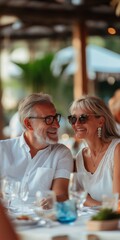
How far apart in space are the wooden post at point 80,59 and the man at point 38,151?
521 centimetres

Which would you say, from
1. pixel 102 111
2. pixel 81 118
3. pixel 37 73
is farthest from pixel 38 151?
pixel 37 73

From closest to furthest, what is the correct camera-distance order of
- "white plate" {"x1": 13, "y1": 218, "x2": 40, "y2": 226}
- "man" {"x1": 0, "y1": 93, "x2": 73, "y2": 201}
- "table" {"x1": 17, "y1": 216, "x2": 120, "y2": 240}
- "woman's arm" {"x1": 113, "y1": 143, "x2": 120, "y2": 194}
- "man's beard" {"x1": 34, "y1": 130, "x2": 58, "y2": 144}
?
"table" {"x1": 17, "y1": 216, "x2": 120, "y2": 240} → "white plate" {"x1": 13, "y1": 218, "x2": 40, "y2": 226} → "woman's arm" {"x1": 113, "y1": 143, "x2": 120, "y2": 194} → "man" {"x1": 0, "y1": 93, "x2": 73, "y2": 201} → "man's beard" {"x1": 34, "y1": 130, "x2": 58, "y2": 144}

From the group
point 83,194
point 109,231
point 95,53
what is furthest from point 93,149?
point 95,53

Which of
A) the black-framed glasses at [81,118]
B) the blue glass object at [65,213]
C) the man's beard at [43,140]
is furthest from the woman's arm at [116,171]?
the blue glass object at [65,213]

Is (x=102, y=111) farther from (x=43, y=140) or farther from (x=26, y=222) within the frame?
(x=26, y=222)

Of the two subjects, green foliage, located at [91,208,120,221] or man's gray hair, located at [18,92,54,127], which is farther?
man's gray hair, located at [18,92,54,127]

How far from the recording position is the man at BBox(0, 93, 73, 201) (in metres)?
3.13

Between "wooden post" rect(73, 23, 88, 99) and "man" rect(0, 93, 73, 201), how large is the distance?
205 inches

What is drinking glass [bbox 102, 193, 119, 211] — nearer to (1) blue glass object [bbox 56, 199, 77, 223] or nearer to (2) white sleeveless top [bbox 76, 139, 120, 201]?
(1) blue glass object [bbox 56, 199, 77, 223]

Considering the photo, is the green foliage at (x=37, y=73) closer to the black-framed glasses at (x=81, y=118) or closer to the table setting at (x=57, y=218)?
the black-framed glasses at (x=81, y=118)

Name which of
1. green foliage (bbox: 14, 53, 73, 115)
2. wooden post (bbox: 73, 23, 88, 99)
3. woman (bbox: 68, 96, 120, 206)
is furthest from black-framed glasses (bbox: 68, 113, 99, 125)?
green foliage (bbox: 14, 53, 73, 115)

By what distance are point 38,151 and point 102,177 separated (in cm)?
44

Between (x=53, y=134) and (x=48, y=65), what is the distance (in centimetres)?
822

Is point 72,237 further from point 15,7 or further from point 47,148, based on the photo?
point 15,7
